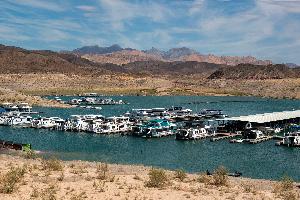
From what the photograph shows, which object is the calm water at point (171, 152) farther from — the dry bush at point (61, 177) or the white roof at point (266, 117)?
the dry bush at point (61, 177)

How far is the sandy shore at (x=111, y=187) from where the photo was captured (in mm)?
24578

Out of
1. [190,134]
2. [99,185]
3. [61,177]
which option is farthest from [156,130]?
[99,185]

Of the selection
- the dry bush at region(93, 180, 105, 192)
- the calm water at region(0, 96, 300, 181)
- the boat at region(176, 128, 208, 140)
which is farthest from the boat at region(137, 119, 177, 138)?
the dry bush at region(93, 180, 105, 192)

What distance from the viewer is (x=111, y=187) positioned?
2677 centimetres

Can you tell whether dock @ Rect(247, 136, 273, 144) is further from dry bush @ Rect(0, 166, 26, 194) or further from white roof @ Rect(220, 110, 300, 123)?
dry bush @ Rect(0, 166, 26, 194)

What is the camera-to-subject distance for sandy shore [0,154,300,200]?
24.6m

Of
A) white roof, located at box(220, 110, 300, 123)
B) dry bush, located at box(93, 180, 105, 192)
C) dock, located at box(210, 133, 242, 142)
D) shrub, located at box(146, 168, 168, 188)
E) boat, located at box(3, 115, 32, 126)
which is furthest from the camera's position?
boat, located at box(3, 115, 32, 126)

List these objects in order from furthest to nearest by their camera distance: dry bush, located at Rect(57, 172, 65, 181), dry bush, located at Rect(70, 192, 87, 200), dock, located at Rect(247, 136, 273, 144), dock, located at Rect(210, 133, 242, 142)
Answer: dock, located at Rect(210, 133, 242, 142)
dock, located at Rect(247, 136, 273, 144)
dry bush, located at Rect(57, 172, 65, 181)
dry bush, located at Rect(70, 192, 87, 200)

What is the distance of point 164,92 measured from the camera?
17438 centimetres

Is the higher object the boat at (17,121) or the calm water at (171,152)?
the boat at (17,121)

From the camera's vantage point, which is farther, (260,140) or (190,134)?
(190,134)

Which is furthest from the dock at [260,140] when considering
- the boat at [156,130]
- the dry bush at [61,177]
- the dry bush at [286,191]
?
the dry bush at [61,177]

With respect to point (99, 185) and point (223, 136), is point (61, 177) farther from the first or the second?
point (223, 136)

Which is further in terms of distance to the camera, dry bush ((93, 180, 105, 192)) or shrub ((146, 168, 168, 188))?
shrub ((146, 168, 168, 188))
